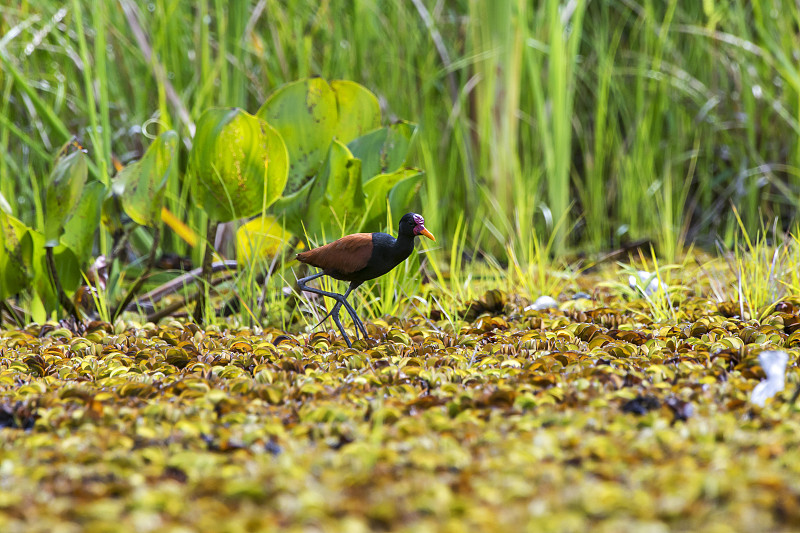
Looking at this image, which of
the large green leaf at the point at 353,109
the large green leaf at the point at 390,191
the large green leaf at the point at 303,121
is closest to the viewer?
the large green leaf at the point at 390,191

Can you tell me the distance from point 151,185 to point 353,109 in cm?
82

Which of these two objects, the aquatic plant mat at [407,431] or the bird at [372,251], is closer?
the aquatic plant mat at [407,431]

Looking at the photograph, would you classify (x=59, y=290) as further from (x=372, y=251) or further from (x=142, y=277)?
(x=372, y=251)

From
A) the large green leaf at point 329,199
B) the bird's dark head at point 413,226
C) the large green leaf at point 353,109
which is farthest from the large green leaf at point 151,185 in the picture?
the bird's dark head at point 413,226

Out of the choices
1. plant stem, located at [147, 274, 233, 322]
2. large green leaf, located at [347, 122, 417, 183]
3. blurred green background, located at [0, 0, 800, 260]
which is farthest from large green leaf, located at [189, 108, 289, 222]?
blurred green background, located at [0, 0, 800, 260]

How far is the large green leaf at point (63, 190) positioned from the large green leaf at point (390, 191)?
95 cm

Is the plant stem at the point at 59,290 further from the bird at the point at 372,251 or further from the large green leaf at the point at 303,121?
the bird at the point at 372,251

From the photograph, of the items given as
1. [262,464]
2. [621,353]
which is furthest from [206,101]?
[262,464]

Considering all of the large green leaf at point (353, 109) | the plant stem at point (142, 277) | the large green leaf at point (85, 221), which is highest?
the large green leaf at point (353, 109)

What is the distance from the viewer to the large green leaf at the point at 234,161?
A: 2477 millimetres

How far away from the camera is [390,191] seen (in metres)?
2.70

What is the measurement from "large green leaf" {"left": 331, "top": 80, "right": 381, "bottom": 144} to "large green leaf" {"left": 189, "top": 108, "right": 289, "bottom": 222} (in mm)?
459

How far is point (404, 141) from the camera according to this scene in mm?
2938

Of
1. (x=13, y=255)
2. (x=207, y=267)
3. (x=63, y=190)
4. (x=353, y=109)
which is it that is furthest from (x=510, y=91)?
(x=13, y=255)
